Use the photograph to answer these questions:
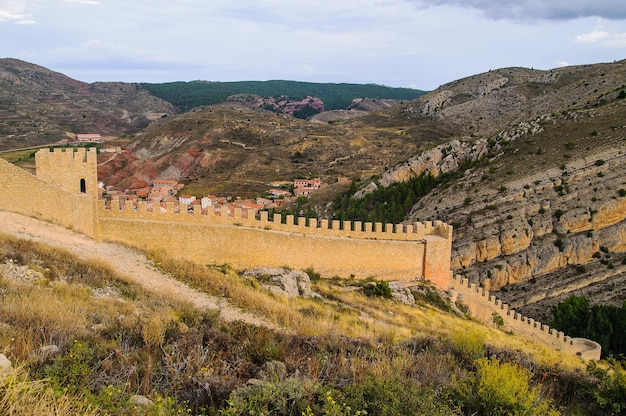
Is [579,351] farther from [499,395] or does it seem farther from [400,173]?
[400,173]

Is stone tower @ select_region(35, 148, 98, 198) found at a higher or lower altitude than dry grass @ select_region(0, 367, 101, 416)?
higher

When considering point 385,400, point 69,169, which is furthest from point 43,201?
point 385,400

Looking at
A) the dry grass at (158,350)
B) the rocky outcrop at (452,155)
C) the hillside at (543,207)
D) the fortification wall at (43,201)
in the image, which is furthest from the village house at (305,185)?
the dry grass at (158,350)

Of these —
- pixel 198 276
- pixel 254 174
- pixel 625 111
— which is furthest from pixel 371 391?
pixel 254 174

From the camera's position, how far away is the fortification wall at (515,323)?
1903cm

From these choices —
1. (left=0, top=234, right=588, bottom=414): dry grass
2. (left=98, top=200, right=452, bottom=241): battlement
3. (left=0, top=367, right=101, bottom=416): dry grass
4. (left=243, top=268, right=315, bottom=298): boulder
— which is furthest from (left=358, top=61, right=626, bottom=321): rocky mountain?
(left=0, top=367, right=101, bottom=416): dry grass

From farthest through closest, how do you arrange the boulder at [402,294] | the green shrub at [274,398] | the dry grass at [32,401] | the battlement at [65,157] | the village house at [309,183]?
the village house at [309,183]
the boulder at [402,294]
the battlement at [65,157]
the green shrub at [274,398]
the dry grass at [32,401]

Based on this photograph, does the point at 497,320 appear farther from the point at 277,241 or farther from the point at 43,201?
the point at 43,201

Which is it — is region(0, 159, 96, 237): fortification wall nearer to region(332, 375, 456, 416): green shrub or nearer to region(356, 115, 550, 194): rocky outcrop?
region(332, 375, 456, 416): green shrub

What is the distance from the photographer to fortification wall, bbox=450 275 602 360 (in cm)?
1903

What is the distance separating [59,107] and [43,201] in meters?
124

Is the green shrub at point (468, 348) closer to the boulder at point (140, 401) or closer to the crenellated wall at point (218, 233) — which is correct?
the boulder at point (140, 401)

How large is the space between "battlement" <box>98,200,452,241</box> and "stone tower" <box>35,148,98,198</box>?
757mm

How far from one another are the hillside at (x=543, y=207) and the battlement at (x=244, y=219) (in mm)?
16868
